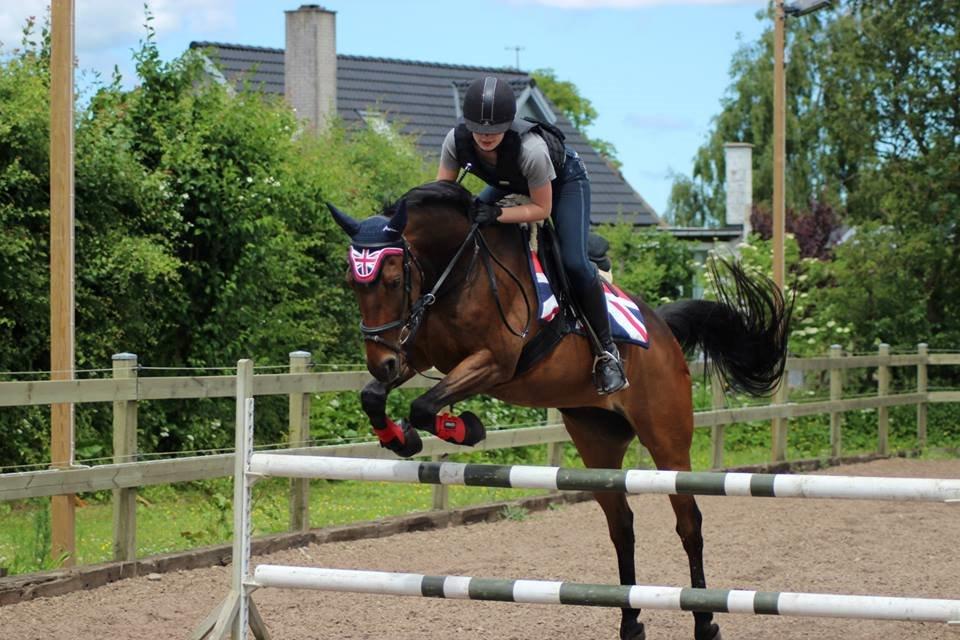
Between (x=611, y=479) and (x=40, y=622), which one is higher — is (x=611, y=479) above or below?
above

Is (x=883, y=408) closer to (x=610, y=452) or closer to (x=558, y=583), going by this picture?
(x=610, y=452)

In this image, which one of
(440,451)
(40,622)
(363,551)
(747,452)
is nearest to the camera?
(40,622)

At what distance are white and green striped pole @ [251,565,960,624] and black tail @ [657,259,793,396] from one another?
9.80ft

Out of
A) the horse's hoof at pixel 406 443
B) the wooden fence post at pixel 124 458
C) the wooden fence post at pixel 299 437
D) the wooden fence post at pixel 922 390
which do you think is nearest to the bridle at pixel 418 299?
the horse's hoof at pixel 406 443

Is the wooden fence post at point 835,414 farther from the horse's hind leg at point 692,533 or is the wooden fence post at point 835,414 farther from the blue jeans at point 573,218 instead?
the blue jeans at point 573,218

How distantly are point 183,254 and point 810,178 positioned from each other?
1314 inches

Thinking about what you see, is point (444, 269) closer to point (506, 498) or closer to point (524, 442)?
point (524, 442)

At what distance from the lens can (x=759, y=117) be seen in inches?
1626

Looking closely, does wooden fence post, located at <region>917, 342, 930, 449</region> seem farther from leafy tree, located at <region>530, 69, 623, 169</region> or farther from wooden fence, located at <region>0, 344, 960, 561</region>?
leafy tree, located at <region>530, 69, 623, 169</region>

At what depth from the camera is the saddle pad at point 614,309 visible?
5.61 meters

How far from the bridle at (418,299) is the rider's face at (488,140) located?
0.33 metres

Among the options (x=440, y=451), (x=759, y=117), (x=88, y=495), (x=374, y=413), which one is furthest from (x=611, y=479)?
(x=759, y=117)

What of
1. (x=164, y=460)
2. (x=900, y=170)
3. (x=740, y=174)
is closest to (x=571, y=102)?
(x=740, y=174)

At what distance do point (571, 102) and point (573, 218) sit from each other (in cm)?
5155
